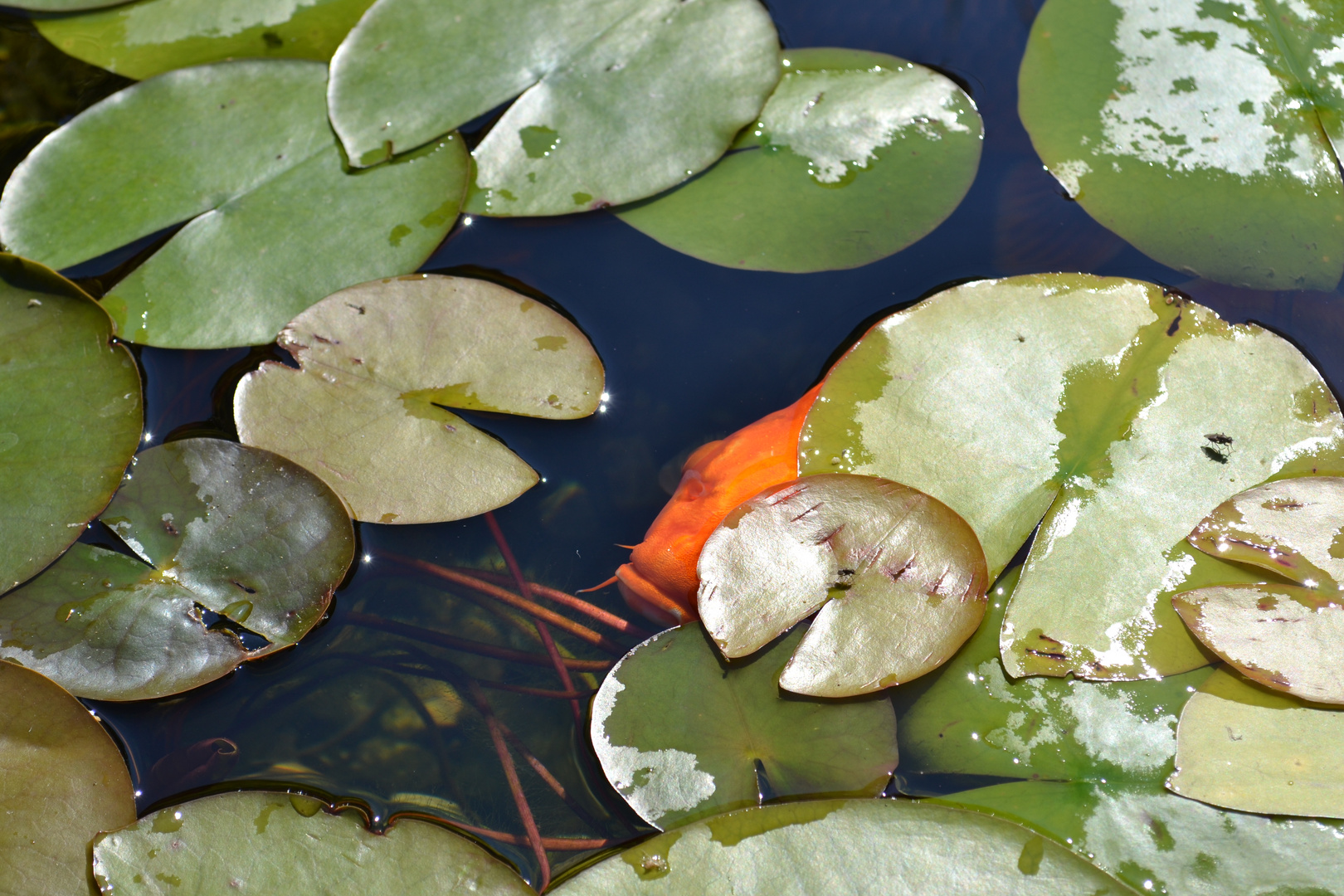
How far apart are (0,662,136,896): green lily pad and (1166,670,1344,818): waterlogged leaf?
1.87m

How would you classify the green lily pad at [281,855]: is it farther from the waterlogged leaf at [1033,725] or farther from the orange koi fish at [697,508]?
the waterlogged leaf at [1033,725]

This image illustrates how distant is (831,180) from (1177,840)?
4.77 feet

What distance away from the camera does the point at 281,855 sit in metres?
1.29

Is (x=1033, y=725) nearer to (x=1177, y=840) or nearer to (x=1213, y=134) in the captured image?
(x=1177, y=840)

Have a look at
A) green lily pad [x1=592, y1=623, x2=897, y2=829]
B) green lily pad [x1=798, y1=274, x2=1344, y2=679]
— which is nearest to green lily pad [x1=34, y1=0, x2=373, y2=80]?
green lily pad [x1=798, y1=274, x2=1344, y2=679]

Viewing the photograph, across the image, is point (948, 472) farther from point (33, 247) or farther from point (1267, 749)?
point (33, 247)

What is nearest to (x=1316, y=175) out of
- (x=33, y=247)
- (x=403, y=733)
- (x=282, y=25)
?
(x=403, y=733)

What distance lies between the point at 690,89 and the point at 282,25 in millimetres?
1024

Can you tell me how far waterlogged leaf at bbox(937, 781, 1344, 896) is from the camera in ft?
4.16

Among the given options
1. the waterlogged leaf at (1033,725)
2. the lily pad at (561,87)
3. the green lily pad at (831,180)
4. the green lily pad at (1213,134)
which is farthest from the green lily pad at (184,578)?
the green lily pad at (1213,134)

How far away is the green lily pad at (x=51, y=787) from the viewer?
1.29m

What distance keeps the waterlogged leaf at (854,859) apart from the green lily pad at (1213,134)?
1293 mm

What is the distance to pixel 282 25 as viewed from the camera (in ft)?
6.15

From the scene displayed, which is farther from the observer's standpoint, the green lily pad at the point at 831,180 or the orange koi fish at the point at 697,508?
the green lily pad at the point at 831,180
